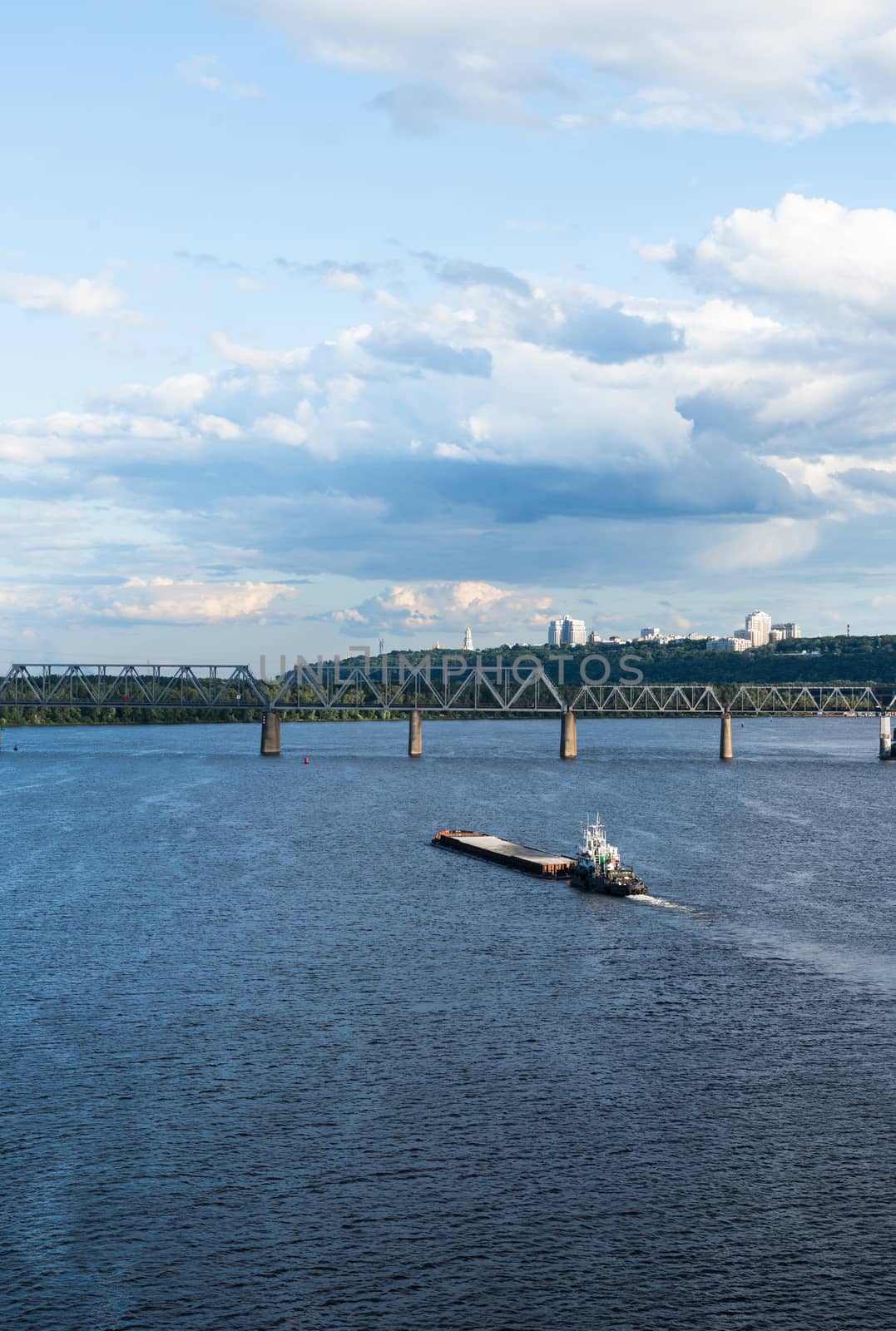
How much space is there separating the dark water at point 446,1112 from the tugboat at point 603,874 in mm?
3736

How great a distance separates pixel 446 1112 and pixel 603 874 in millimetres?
62434

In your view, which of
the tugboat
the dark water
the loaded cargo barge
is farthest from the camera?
the loaded cargo barge

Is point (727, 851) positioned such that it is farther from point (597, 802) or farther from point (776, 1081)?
point (776, 1081)

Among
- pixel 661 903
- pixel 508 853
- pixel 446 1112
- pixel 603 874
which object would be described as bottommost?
pixel 446 1112

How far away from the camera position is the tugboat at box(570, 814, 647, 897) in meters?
118

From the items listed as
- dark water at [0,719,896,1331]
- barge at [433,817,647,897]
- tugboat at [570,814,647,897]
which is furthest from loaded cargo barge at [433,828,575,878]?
dark water at [0,719,896,1331]

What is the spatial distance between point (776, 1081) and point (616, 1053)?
8310 millimetres

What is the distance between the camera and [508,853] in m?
142

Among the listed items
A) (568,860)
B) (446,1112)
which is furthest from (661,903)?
(446,1112)

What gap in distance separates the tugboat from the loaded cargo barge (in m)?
2.46

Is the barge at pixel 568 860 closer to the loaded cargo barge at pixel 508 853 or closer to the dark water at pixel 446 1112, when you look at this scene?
the loaded cargo barge at pixel 508 853

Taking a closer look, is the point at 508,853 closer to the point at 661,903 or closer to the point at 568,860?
the point at 568,860

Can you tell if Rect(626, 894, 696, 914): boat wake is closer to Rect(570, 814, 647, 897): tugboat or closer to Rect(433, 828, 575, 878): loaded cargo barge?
Rect(570, 814, 647, 897): tugboat

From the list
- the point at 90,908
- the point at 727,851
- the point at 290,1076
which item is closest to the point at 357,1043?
the point at 290,1076
